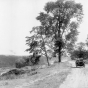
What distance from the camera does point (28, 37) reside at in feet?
164

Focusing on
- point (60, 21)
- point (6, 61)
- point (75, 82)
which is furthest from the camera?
point (6, 61)

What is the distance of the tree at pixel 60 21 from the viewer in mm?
47531

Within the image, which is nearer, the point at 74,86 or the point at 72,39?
the point at 74,86

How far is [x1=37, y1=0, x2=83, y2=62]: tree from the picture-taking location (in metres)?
47.5

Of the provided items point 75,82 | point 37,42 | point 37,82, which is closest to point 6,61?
point 37,42

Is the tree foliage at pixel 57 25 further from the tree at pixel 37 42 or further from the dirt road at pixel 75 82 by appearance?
the dirt road at pixel 75 82

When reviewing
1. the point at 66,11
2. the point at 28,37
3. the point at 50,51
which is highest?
the point at 66,11

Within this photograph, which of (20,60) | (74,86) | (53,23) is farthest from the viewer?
(20,60)

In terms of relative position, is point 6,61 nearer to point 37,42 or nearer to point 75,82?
point 37,42

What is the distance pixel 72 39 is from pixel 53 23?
566 cm

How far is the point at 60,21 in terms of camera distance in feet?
161

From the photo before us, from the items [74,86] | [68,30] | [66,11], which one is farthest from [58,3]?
[74,86]

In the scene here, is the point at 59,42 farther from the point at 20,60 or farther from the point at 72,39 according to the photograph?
the point at 20,60

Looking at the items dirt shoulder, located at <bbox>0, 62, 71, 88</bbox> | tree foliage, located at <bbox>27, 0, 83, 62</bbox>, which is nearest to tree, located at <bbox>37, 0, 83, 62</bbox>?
tree foliage, located at <bbox>27, 0, 83, 62</bbox>
